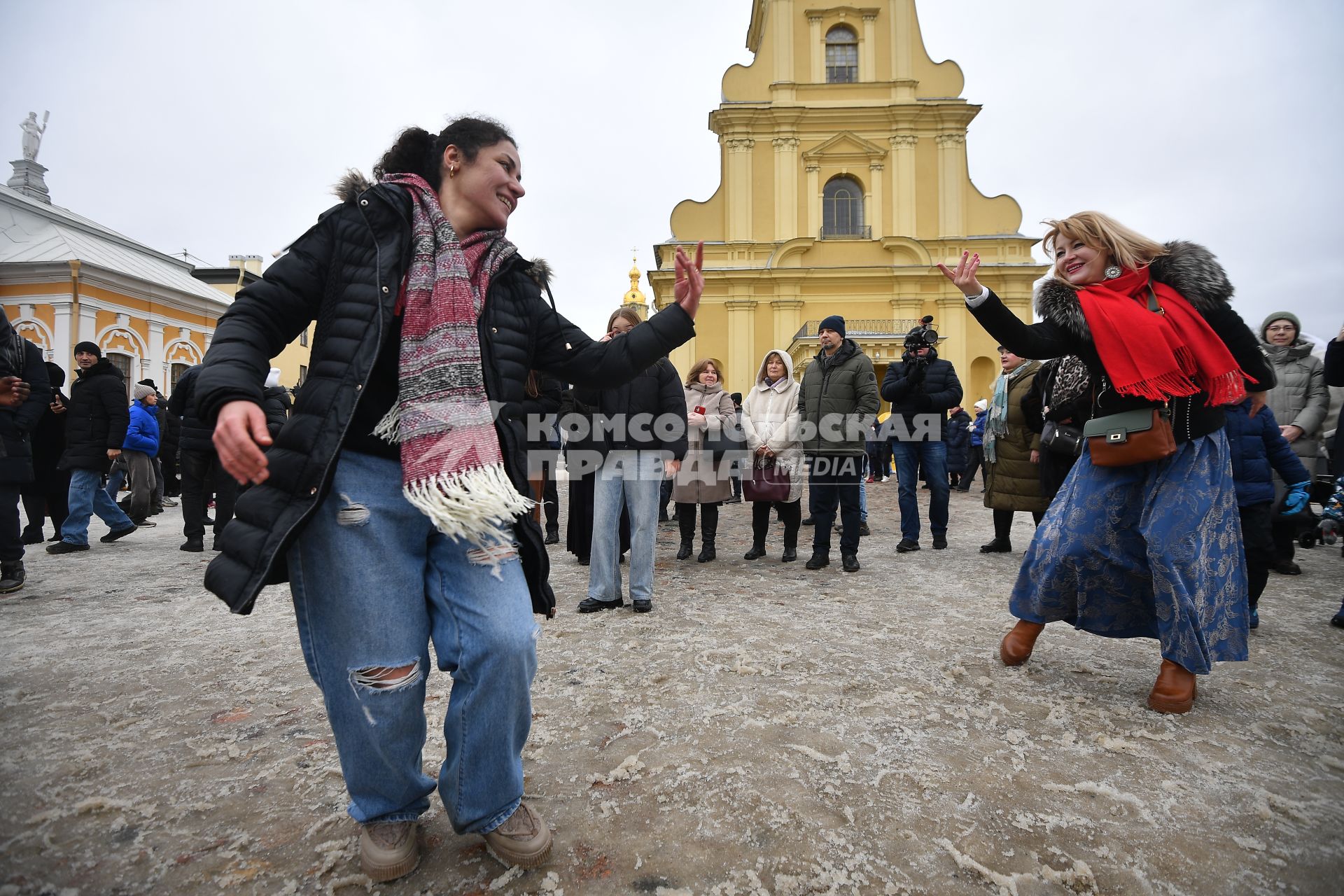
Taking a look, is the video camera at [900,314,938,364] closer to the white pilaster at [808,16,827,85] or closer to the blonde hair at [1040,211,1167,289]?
the blonde hair at [1040,211,1167,289]

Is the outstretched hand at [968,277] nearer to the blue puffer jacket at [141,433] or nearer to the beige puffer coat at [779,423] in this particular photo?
the beige puffer coat at [779,423]

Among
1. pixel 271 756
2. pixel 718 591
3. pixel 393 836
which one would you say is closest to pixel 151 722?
pixel 271 756

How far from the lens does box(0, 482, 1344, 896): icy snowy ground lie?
181 centimetres

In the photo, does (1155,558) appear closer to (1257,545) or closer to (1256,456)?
(1257,545)

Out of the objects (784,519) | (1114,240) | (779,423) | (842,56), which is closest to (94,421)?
(779,423)

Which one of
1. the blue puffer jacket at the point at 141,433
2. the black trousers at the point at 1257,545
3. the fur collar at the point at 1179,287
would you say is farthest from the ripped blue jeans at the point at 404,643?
the blue puffer jacket at the point at 141,433

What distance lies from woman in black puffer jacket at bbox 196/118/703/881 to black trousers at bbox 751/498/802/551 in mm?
4701

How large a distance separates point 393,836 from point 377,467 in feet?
3.01

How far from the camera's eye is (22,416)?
547cm

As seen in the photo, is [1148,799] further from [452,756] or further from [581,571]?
[581,571]

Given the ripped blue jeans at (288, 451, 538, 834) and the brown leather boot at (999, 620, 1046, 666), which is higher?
the ripped blue jeans at (288, 451, 538, 834)

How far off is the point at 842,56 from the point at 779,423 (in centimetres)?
2626

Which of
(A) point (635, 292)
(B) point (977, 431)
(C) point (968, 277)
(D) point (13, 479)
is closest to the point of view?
(C) point (968, 277)

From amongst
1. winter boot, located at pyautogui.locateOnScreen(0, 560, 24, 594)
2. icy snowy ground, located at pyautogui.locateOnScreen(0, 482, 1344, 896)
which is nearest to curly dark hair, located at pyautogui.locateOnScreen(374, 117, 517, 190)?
icy snowy ground, located at pyautogui.locateOnScreen(0, 482, 1344, 896)
